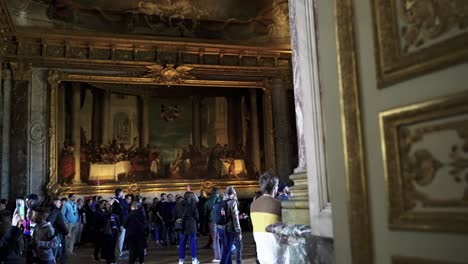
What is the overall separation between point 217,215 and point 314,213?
5.99 metres

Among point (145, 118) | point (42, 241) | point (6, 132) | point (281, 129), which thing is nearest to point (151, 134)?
point (145, 118)

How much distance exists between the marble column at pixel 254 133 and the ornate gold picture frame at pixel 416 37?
14.1m

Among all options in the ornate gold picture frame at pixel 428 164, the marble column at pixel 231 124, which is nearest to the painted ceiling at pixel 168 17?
the marble column at pixel 231 124

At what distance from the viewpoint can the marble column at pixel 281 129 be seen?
15.4 m

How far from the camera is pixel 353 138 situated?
133cm

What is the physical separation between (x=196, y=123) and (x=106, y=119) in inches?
118

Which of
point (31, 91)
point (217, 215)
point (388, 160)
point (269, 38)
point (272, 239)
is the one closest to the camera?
point (388, 160)

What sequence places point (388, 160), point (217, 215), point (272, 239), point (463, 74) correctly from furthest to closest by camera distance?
1. point (217, 215)
2. point (272, 239)
3. point (388, 160)
4. point (463, 74)

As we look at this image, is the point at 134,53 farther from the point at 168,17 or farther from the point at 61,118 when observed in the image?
the point at 61,118

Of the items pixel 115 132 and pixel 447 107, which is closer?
pixel 447 107

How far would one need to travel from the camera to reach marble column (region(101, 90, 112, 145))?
1416cm

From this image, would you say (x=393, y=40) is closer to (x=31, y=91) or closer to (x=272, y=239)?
(x=272, y=239)

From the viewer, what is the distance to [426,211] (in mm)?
1104

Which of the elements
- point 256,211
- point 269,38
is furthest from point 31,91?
point 256,211
